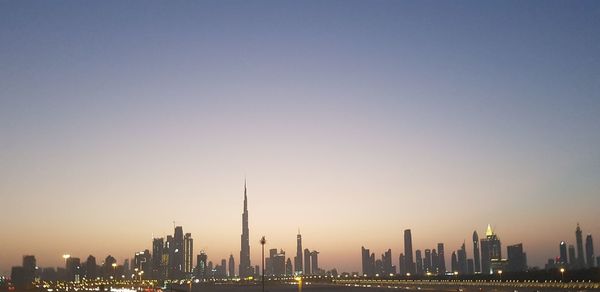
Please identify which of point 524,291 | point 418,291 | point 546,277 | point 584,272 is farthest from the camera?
point 546,277

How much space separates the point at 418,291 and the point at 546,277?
5734cm

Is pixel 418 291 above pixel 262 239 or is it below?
below

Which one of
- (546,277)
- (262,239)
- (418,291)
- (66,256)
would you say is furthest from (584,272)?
(66,256)

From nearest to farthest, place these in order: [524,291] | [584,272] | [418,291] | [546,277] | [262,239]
Result: [262,239] → [524,291] → [418,291] → [584,272] → [546,277]

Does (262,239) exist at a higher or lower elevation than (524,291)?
higher

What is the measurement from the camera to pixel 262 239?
8256cm

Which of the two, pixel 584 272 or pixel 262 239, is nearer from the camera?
pixel 262 239

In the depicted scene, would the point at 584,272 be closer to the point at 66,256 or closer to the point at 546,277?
the point at 546,277

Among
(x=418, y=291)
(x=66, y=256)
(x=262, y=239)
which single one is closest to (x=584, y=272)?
(x=418, y=291)

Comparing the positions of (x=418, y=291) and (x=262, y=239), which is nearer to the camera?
(x=262, y=239)

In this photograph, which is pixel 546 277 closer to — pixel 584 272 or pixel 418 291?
pixel 584 272

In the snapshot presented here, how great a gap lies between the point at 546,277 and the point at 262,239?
12317 cm

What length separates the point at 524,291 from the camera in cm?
11981

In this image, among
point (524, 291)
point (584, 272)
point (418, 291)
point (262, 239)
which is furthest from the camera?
point (584, 272)
